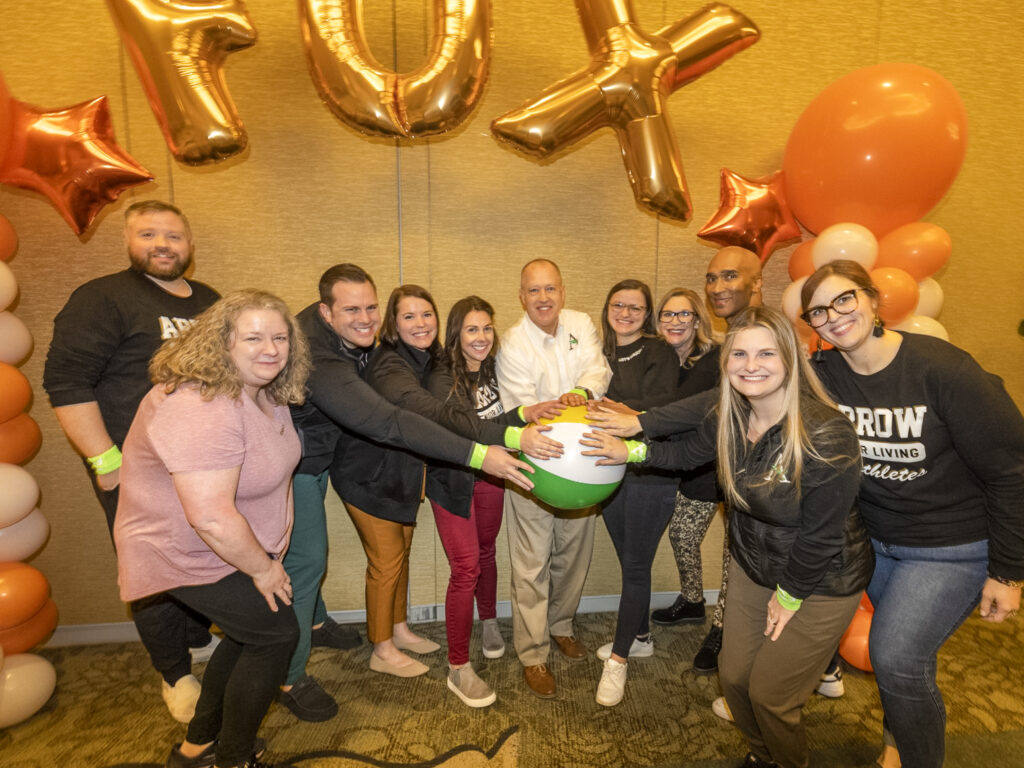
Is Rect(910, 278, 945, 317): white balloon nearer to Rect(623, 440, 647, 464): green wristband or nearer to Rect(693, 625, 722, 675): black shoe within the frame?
Rect(623, 440, 647, 464): green wristband

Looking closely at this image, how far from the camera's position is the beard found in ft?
6.90

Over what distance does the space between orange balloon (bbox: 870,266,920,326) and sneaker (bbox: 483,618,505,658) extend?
2.31 m

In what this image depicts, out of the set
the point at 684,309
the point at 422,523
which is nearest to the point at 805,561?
the point at 684,309

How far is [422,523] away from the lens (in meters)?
2.99

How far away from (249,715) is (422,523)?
1.41m

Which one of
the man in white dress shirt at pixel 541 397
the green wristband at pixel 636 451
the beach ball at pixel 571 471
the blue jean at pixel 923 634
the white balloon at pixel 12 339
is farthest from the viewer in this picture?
the man in white dress shirt at pixel 541 397

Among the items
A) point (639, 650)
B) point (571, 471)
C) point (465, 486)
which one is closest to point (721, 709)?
point (639, 650)

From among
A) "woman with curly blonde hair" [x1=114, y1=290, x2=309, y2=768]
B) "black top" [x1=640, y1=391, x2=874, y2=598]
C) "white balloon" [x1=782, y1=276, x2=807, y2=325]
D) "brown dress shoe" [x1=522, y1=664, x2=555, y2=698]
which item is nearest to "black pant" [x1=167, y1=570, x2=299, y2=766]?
"woman with curly blonde hair" [x1=114, y1=290, x2=309, y2=768]

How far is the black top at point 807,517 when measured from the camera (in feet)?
4.91

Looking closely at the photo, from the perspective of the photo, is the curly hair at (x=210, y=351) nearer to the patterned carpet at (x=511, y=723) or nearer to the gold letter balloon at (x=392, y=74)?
the gold letter balloon at (x=392, y=74)

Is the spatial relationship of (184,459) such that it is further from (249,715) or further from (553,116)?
(553,116)

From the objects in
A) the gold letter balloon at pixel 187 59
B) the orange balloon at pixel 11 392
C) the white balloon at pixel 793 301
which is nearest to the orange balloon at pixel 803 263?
the white balloon at pixel 793 301

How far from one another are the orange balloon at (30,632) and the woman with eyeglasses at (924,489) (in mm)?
3225

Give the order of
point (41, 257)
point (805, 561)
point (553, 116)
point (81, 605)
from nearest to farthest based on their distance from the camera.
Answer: point (805, 561), point (553, 116), point (41, 257), point (81, 605)
